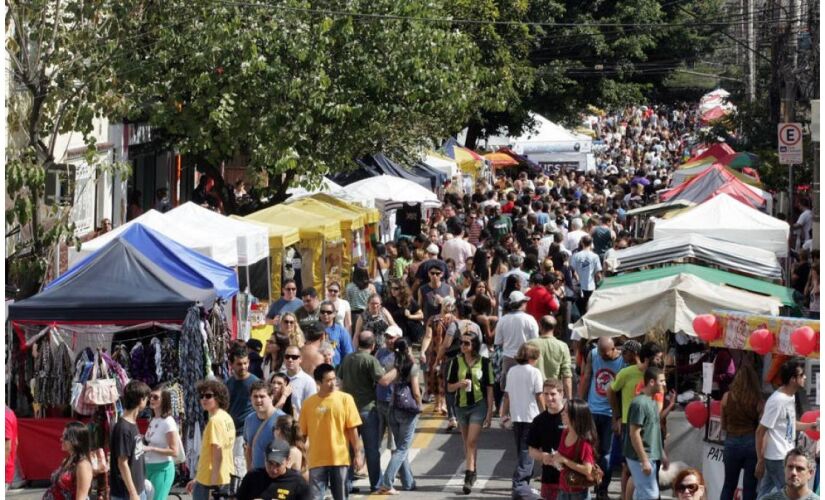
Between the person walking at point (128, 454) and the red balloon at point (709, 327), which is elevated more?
the red balloon at point (709, 327)

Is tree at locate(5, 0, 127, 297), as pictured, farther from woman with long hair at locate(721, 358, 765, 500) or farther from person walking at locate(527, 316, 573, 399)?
woman with long hair at locate(721, 358, 765, 500)

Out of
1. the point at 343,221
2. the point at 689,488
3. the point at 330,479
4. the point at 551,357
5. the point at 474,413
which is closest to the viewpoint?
the point at 689,488

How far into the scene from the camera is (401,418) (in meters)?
13.5

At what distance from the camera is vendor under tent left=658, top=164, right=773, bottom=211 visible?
94.0 feet

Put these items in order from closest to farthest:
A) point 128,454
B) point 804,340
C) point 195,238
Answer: point 804,340
point 128,454
point 195,238

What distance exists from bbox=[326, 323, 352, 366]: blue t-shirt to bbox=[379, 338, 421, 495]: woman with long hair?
1.99 m

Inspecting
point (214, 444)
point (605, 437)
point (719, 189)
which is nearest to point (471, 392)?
point (605, 437)

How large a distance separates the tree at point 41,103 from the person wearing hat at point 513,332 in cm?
452

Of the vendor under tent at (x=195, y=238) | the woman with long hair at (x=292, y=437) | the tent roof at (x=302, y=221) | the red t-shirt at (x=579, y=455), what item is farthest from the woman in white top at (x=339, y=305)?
the red t-shirt at (x=579, y=455)

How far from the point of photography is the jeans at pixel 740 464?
453 inches

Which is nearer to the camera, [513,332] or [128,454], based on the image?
[128,454]

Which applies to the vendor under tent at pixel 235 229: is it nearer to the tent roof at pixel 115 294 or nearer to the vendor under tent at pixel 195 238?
the vendor under tent at pixel 195 238

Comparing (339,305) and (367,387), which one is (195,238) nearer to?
(339,305)

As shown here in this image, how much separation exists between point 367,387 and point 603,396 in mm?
2113
